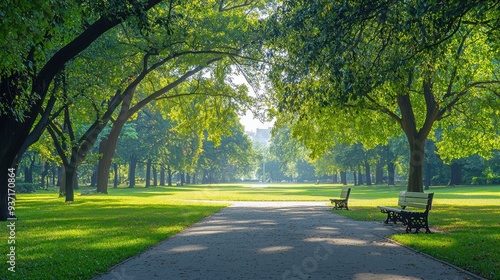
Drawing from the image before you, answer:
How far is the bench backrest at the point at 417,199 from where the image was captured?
13427mm

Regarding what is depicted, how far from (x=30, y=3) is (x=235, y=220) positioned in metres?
11.2

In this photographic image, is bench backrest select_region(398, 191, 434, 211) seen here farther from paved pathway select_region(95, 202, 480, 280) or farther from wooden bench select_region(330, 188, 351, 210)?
wooden bench select_region(330, 188, 351, 210)

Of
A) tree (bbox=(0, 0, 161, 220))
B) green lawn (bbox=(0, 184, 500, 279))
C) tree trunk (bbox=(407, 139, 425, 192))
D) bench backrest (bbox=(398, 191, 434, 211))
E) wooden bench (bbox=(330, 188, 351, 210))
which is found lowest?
green lawn (bbox=(0, 184, 500, 279))

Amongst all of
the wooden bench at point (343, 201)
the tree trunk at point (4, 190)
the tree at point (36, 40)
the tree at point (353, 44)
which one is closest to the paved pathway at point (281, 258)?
the tree at point (353, 44)

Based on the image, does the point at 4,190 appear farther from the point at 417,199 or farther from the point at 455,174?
the point at 455,174

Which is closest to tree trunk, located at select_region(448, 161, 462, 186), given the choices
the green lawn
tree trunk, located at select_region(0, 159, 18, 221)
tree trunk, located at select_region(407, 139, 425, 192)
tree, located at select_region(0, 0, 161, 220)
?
tree trunk, located at select_region(407, 139, 425, 192)

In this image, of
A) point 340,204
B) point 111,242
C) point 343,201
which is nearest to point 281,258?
point 111,242

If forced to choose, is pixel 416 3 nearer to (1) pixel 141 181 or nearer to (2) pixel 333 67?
(2) pixel 333 67

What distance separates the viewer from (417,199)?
14695 millimetres

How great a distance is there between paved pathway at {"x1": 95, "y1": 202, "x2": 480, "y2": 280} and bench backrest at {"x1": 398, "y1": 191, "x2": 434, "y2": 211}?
1.34 meters

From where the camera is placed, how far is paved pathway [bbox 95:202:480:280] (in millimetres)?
7680

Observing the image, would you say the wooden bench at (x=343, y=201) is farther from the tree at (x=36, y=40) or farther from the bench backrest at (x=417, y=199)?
the tree at (x=36, y=40)

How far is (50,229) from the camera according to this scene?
1452 centimetres

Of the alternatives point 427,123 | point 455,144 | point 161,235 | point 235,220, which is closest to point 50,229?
point 161,235
